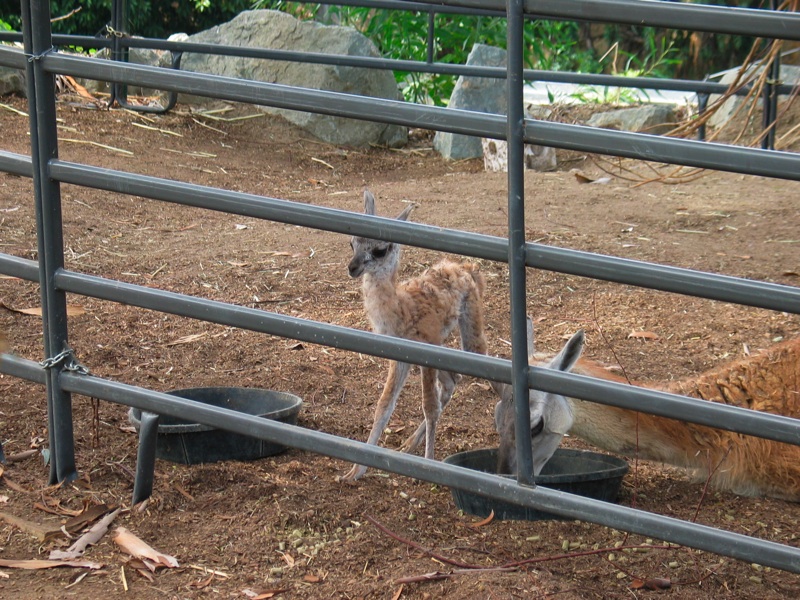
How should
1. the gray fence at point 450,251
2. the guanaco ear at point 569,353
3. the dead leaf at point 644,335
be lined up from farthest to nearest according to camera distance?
the dead leaf at point 644,335, the guanaco ear at point 569,353, the gray fence at point 450,251

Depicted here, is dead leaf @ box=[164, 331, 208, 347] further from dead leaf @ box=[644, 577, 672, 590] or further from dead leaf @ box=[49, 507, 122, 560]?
dead leaf @ box=[644, 577, 672, 590]

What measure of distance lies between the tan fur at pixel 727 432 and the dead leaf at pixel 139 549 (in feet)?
6.81

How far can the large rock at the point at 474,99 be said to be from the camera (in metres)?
11.4

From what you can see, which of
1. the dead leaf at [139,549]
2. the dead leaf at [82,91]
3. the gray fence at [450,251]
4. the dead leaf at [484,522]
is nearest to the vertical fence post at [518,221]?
the gray fence at [450,251]

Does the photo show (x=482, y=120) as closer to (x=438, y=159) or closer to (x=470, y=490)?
(x=470, y=490)

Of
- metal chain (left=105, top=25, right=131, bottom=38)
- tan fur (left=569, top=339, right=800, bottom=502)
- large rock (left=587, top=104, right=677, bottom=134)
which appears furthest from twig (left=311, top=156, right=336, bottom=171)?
tan fur (left=569, top=339, right=800, bottom=502)

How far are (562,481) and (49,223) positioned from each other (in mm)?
2030

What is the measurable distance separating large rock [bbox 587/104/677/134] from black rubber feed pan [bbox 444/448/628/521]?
816cm

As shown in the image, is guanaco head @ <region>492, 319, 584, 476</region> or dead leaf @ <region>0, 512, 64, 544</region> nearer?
dead leaf @ <region>0, 512, 64, 544</region>

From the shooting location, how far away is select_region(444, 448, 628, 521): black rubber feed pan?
3412 millimetres

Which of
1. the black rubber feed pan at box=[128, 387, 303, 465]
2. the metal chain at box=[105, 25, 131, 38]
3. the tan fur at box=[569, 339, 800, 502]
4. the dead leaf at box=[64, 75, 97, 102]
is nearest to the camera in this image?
the black rubber feed pan at box=[128, 387, 303, 465]

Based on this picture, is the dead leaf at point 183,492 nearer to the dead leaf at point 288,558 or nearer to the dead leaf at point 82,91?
the dead leaf at point 288,558

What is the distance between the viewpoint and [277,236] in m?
7.64

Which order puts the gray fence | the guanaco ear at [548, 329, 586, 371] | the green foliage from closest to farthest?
the gray fence, the guanaco ear at [548, 329, 586, 371], the green foliage
